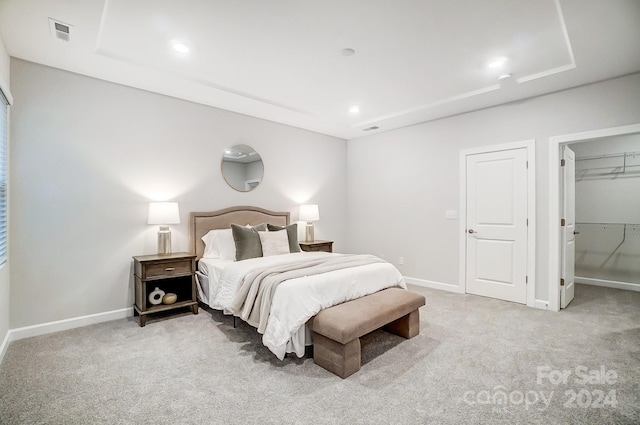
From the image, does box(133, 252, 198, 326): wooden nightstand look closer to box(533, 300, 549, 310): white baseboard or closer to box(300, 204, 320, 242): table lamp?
box(300, 204, 320, 242): table lamp

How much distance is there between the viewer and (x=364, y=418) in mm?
1747

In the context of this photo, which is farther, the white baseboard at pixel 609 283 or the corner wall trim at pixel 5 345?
the white baseboard at pixel 609 283

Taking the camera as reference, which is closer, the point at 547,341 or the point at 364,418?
the point at 364,418

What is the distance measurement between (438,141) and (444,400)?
12.2ft

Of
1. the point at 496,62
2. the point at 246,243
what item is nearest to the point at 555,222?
the point at 496,62

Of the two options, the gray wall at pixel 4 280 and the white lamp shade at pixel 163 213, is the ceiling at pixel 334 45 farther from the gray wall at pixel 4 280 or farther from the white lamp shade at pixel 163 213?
the white lamp shade at pixel 163 213

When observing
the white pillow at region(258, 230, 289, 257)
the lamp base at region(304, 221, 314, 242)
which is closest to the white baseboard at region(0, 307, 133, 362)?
the white pillow at region(258, 230, 289, 257)

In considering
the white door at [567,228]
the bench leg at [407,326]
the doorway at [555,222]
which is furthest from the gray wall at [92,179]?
the white door at [567,228]

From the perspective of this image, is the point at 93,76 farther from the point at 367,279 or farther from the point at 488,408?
the point at 488,408

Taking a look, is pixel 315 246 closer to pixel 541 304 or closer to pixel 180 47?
pixel 541 304

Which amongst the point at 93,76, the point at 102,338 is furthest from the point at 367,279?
the point at 93,76

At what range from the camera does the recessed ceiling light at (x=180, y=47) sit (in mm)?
2590

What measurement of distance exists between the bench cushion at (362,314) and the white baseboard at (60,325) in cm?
239

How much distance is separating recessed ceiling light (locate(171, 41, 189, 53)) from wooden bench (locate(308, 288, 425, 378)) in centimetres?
255
